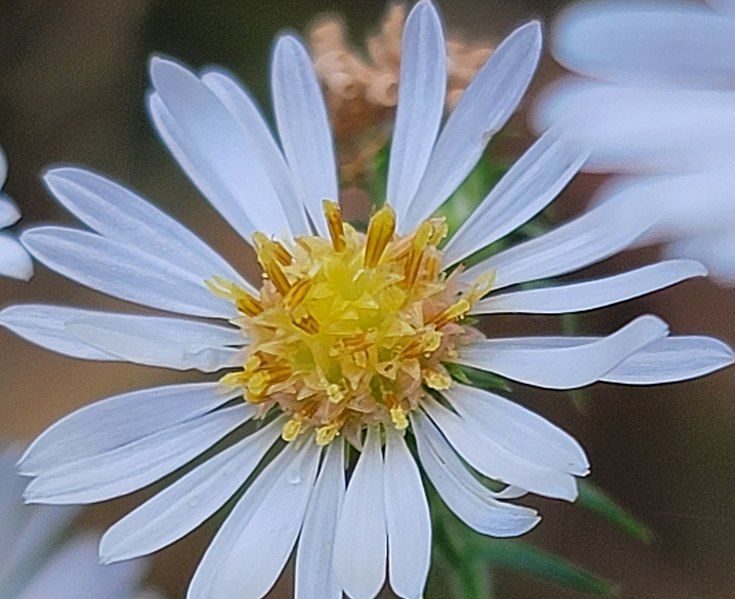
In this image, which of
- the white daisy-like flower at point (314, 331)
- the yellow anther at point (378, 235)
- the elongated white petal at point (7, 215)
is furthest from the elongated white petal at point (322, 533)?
the elongated white petal at point (7, 215)

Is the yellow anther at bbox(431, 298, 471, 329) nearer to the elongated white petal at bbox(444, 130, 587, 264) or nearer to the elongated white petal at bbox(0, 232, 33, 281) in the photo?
the elongated white petal at bbox(444, 130, 587, 264)

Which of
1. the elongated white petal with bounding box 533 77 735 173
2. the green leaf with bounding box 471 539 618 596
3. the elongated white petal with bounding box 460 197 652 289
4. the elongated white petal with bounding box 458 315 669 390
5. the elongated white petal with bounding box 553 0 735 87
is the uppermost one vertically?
the elongated white petal with bounding box 553 0 735 87

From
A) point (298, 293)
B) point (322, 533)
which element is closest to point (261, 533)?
point (322, 533)

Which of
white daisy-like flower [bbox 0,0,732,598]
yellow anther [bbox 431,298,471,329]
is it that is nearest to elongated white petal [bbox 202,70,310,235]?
white daisy-like flower [bbox 0,0,732,598]

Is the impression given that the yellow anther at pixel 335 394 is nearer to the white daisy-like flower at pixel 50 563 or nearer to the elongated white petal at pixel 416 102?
the elongated white petal at pixel 416 102

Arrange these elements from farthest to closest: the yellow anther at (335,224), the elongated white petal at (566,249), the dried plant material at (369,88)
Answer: the dried plant material at (369,88)
the yellow anther at (335,224)
the elongated white petal at (566,249)

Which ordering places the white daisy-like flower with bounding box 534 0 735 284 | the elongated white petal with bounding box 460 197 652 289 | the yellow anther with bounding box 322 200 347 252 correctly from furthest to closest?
the yellow anther with bounding box 322 200 347 252
the elongated white petal with bounding box 460 197 652 289
the white daisy-like flower with bounding box 534 0 735 284

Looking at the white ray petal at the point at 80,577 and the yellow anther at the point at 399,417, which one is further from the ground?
the yellow anther at the point at 399,417

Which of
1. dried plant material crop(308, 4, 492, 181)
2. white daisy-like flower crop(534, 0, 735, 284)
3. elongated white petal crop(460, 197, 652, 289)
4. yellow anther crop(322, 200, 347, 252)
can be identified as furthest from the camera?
dried plant material crop(308, 4, 492, 181)
